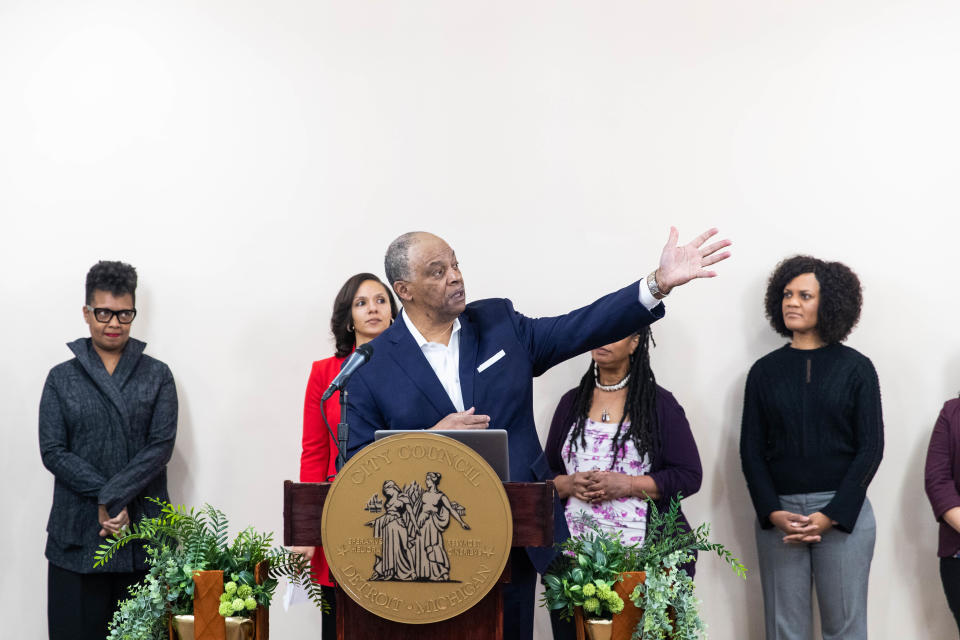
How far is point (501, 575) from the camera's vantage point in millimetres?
2188

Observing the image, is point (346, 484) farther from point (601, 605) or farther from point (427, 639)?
point (601, 605)

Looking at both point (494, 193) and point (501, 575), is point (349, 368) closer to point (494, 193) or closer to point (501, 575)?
point (501, 575)

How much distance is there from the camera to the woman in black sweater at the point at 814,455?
13.1 feet

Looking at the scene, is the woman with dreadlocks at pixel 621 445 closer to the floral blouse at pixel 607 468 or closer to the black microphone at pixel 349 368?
the floral blouse at pixel 607 468

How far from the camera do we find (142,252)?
4688 millimetres

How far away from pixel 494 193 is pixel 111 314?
6.08ft

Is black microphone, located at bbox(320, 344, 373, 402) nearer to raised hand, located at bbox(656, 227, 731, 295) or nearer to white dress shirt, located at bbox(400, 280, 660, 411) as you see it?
white dress shirt, located at bbox(400, 280, 660, 411)

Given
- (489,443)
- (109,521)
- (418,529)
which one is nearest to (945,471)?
(489,443)

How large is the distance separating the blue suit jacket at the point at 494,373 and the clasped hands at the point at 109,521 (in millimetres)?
1796

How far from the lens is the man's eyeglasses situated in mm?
4312

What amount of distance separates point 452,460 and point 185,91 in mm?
3260

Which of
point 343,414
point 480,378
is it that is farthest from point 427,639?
point 480,378

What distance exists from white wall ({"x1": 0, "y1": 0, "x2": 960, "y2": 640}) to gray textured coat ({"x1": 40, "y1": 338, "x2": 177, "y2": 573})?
328mm

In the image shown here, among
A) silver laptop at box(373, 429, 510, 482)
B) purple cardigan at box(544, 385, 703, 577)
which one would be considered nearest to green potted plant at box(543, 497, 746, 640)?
silver laptop at box(373, 429, 510, 482)
